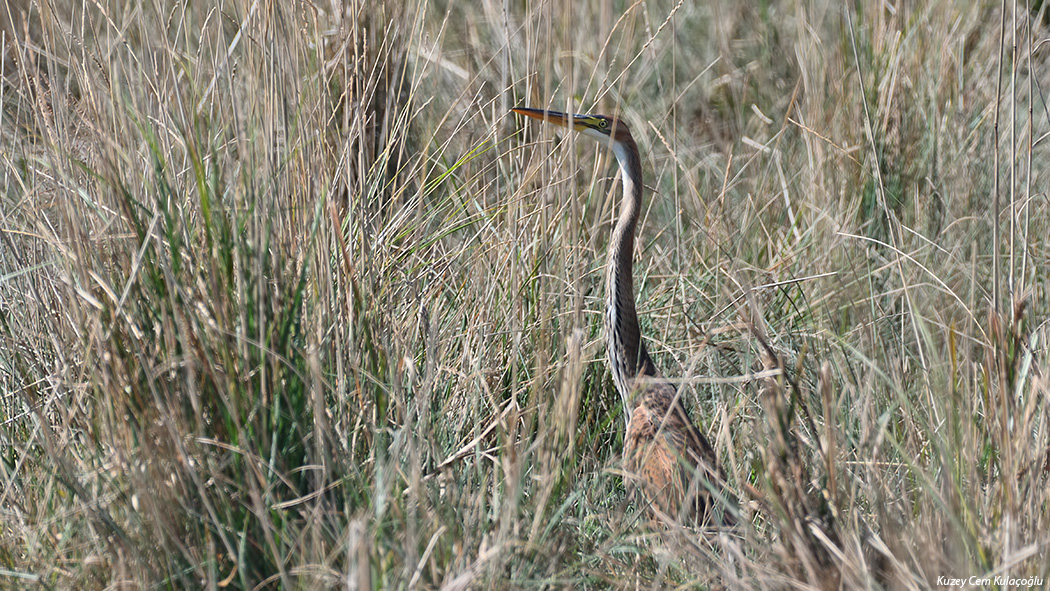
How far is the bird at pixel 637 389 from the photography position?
2383 millimetres

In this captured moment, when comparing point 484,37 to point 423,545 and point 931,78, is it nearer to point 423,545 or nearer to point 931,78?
point 931,78

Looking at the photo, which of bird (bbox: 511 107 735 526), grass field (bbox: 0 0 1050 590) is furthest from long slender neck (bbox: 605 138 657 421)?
grass field (bbox: 0 0 1050 590)

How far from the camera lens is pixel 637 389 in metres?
2.38

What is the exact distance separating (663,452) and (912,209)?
1818 millimetres

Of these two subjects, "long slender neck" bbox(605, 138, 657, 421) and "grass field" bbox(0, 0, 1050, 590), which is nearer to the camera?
"grass field" bbox(0, 0, 1050, 590)

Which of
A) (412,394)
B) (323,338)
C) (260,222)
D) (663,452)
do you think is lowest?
(663,452)

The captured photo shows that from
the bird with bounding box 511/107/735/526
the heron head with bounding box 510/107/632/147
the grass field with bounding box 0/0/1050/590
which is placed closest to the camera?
the grass field with bounding box 0/0/1050/590

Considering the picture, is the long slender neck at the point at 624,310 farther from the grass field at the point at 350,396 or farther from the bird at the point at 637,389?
the grass field at the point at 350,396

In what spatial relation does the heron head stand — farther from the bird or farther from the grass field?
the grass field

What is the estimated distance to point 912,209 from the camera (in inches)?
147

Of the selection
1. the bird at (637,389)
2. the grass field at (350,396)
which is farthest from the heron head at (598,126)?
the grass field at (350,396)

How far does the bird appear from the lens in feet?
7.82

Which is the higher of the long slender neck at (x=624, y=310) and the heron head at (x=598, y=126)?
the heron head at (x=598, y=126)

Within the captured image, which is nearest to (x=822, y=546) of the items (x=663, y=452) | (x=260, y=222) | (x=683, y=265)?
(x=663, y=452)
